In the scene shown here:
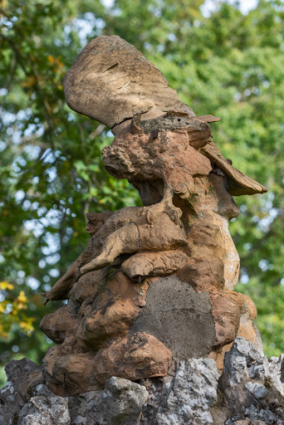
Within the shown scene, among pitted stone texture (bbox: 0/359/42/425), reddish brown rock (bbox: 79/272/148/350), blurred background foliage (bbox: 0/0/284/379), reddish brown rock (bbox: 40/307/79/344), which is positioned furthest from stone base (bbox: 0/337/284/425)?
blurred background foliage (bbox: 0/0/284/379)

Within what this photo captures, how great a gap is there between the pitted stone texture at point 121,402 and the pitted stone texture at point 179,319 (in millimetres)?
383

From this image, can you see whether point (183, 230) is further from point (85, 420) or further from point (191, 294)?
point (85, 420)

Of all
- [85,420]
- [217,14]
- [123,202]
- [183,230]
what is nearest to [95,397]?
[85,420]

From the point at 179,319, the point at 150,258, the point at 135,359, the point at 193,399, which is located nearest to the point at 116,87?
the point at 150,258

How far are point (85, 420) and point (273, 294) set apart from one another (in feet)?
28.4

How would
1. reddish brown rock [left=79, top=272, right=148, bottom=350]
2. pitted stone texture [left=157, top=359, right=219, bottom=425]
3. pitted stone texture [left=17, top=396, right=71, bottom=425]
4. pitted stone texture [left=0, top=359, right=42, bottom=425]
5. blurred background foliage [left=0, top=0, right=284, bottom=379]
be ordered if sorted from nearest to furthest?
pitted stone texture [left=157, top=359, right=219, bottom=425] → pitted stone texture [left=17, top=396, right=71, bottom=425] → reddish brown rock [left=79, top=272, right=148, bottom=350] → pitted stone texture [left=0, top=359, right=42, bottom=425] → blurred background foliage [left=0, top=0, right=284, bottom=379]

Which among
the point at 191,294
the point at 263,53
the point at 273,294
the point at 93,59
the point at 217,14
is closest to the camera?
the point at 191,294

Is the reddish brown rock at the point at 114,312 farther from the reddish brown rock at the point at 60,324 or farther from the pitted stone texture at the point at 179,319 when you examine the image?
the reddish brown rock at the point at 60,324

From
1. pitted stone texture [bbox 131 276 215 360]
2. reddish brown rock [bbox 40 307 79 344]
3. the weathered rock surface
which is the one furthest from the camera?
the weathered rock surface

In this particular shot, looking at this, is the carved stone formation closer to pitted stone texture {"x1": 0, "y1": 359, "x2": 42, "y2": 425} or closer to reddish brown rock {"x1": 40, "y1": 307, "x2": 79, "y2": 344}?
reddish brown rock {"x1": 40, "y1": 307, "x2": 79, "y2": 344}

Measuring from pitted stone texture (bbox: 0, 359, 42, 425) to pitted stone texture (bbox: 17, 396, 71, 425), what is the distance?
42cm

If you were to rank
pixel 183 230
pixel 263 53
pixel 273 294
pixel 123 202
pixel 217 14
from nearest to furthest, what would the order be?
pixel 183 230 < pixel 123 202 < pixel 273 294 < pixel 263 53 < pixel 217 14

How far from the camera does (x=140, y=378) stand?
3645mm

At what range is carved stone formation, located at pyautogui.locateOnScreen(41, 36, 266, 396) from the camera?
3.78 metres
